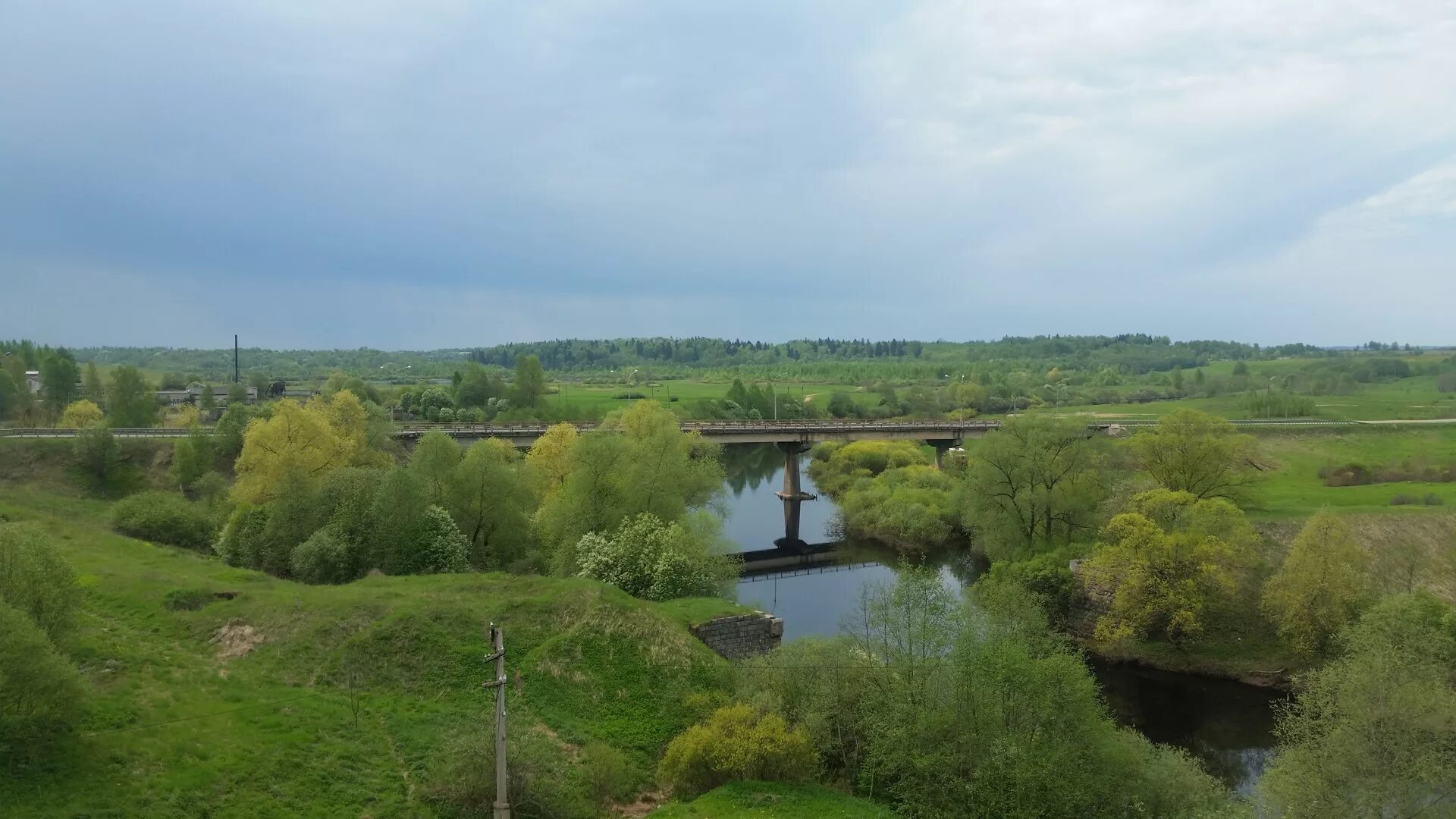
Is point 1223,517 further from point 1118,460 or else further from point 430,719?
point 430,719

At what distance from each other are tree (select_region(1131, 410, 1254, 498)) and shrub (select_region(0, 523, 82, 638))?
47.2 meters

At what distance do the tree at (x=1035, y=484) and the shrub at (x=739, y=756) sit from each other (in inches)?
1091

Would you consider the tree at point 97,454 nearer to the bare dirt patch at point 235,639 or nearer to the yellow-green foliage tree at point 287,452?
the yellow-green foliage tree at point 287,452

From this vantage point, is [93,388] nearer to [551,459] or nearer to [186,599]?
[551,459]

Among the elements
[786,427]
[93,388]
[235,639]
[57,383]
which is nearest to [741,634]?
[235,639]

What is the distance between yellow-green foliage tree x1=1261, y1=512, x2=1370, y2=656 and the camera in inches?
1344

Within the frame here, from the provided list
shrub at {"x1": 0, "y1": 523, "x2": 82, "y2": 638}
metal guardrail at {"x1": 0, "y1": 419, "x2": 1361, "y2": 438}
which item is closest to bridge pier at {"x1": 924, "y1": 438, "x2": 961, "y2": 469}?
metal guardrail at {"x1": 0, "y1": 419, "x2": 1361, "y2": 438}

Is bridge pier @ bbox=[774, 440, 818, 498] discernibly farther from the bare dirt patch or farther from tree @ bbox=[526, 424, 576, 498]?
the bare dirt patch

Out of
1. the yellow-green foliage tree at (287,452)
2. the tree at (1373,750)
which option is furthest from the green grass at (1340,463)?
the yellow-green foliage tree at (287,452)

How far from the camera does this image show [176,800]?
56.9 feet

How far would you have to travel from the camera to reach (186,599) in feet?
90.2

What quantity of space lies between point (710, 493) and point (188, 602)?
31759 millimetres

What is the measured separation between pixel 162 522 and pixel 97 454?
27422 millimetres

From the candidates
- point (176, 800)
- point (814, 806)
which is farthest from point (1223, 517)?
point (176, 800)
